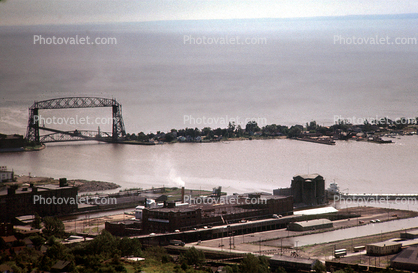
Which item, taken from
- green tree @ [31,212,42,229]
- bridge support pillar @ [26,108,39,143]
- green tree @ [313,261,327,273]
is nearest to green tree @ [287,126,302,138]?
bridge support pillar @ [26,108,39,143]

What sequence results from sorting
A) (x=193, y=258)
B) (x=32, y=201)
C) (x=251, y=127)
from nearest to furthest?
(x=193, y=258) < (x=32, y=201) < (x=251, y=127)

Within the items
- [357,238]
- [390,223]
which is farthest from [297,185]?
[357,238]

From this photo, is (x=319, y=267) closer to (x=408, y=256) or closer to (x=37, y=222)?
(x=408, y=256)

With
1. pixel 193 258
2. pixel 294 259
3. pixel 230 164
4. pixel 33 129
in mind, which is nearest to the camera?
pixel 193 258

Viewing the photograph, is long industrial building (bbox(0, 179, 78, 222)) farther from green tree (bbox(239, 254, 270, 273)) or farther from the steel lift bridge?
the steel lift bridge

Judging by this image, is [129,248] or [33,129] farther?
[33,129]

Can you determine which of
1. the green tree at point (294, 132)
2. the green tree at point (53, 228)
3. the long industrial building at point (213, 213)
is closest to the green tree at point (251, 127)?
the green tree at point (294, 132)

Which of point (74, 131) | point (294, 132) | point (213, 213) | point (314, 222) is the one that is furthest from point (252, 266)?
point (294, 132)

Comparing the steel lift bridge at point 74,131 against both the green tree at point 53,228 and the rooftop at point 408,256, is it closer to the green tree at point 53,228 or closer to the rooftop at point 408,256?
the green tree at point 53,228

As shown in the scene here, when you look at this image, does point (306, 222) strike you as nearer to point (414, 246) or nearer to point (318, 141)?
point (414, 246)
